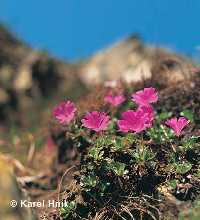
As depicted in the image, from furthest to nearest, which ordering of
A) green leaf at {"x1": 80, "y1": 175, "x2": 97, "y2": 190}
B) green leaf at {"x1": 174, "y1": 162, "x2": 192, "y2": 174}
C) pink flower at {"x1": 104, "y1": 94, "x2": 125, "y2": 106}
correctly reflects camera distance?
1. pink flower at {"x1": 104, "y1": 94, "x2": 125, "y2": 106}
2. green leaf at {"x1": 174, "y1": 162, "x2": 192, "y2": 174}
3. green leaf at {"x1": 80, "y1": 175, "x2": 97, "y2": 190}

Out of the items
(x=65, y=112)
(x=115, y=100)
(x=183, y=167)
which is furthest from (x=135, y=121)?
(x=115, y=100)

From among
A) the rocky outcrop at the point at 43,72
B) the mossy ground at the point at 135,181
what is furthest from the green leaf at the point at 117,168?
the rocky outcrop at the point at 43,72

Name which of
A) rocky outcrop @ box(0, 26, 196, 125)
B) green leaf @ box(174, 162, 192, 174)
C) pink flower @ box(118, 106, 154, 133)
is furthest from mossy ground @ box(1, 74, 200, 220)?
rocky outcrop @ box(0, 26, 196, 125)

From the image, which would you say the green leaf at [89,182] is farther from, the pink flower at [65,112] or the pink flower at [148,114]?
the pink flower at [65,112]

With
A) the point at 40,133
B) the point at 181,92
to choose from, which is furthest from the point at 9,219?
the point at 40,133

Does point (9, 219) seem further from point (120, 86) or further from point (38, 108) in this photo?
point (38, 108)

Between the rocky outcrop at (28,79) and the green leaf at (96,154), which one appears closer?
the green leaf at (96,154)

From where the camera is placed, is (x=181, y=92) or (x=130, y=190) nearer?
(x=130, y=190)

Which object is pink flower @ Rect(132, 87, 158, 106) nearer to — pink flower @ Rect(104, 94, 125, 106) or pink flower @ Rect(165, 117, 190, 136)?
pink flower @ Rect(165, 117, 190, 136)

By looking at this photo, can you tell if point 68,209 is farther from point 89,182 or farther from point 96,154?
point 96,154

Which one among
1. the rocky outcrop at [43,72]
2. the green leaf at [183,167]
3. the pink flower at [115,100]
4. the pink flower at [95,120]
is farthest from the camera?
the rocky outcrop at [43,72]

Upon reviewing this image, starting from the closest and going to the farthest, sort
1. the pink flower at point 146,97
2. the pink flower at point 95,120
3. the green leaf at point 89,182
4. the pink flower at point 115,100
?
the green leaf at point 89,182 → the pink flower at point 95,120 → the pink flower at point 146,97 → the pink flower at point 115,100
